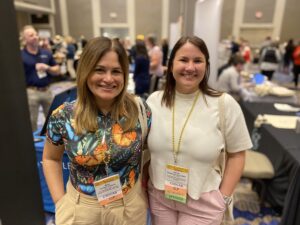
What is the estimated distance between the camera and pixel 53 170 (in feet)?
3.77

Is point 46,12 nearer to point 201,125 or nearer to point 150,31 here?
point 150,31

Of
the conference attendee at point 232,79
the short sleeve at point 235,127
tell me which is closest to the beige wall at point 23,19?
the conference attendee at point 232,79

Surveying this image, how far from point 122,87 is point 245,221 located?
5.91 ft

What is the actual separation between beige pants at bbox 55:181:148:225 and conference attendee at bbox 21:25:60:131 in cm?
239

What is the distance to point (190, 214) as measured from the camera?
1.20 metres

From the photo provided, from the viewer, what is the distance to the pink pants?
1.17 metres

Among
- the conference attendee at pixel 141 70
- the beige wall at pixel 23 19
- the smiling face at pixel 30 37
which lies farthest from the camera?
the beige wall at pixel 23 19

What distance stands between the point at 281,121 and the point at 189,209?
194 cm

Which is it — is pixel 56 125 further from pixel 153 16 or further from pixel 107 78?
pixel 153 16

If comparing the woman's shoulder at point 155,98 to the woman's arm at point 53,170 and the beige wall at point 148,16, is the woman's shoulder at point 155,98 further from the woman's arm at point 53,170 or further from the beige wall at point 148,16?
the beige wall at point 148,16

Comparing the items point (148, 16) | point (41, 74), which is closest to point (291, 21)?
point (148, 16)

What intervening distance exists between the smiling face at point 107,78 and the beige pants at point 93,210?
437 mm

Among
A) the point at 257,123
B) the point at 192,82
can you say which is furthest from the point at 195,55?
the point at 257,123

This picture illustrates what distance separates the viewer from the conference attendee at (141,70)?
4.29m
